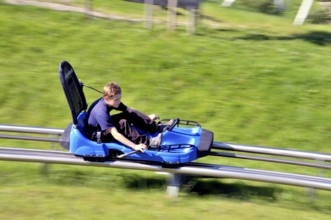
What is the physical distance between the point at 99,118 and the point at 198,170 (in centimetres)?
123

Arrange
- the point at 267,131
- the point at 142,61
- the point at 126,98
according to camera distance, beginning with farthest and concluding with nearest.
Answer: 1. the point at 142,61
2. the point at 126,98
3. the point at 267,131

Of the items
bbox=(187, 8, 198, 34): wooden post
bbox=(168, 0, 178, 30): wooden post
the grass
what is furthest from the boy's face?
bbox=(168, 0, 178, 30): wooden post

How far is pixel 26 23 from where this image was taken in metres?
11.8

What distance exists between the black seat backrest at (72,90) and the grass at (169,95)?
2.73 ft

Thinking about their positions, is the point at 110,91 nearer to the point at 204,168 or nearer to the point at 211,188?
the point at 204,168

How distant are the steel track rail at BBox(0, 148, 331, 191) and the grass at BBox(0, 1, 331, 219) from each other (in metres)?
0.31

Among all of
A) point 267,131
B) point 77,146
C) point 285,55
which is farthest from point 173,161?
point 285,55

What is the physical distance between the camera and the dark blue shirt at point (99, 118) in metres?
6.27

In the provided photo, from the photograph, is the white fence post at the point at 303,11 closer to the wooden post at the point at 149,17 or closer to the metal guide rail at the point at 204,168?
the wooden post at the point at 149,17

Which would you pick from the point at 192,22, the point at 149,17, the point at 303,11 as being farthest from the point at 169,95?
the point at 303,11

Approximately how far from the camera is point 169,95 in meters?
9.53

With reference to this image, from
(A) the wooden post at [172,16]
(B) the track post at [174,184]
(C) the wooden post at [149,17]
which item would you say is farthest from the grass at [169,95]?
(A) the wooden post at [172,16]

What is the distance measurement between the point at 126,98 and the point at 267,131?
2398mm

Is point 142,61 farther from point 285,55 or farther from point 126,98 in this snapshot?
point 285,55
